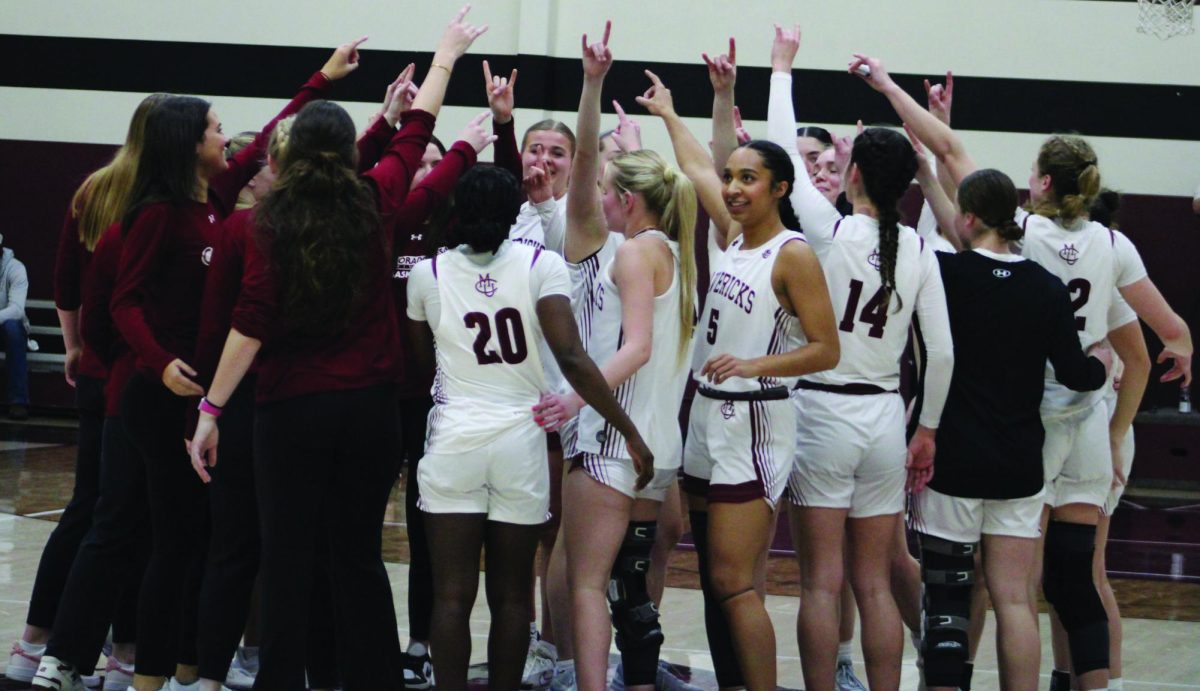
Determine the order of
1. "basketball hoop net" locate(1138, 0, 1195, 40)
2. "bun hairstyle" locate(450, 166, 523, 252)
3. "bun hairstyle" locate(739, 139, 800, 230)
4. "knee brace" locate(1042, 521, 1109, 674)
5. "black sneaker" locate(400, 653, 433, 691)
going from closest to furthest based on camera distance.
A: 1. "bun hairstyle" locate(450, 166, 523, 252)
2. "bun hairstyle" locate(739, 139, 800, 230)
3. "knee brace" locate(1042, 521, 1109, 674)
4. "black sneaker" locate(400, 653, 433, 691)
5. "basketball hoop net" locate(1138, 0, 1195, 40)

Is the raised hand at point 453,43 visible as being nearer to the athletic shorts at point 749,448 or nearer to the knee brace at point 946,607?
the athletic shorts at point 749,448

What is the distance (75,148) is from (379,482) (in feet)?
29.7

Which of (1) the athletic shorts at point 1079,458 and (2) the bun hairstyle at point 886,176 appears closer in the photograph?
(2) the bun hairstyle at point 886,176

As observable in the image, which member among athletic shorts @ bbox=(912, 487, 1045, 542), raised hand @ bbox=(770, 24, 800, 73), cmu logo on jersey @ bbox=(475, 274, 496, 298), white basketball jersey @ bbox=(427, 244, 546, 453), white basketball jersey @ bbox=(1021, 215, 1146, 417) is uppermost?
raised hand @ bbox=(770, 24, 800, 73)

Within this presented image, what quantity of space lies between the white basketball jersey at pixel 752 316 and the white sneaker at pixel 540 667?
1337 mm

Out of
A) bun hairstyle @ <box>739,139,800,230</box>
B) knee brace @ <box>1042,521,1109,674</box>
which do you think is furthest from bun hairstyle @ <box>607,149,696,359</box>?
knee brace @ <box>1042,521,1109,674</box>

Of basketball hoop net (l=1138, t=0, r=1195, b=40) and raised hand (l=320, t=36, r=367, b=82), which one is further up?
basketball hoop net (l=1138, t=0, r=1195, b=40)

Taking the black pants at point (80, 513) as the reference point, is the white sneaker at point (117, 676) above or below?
below

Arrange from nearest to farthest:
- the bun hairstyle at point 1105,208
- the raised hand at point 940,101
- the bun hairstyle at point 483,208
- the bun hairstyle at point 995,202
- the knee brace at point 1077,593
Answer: the bun hairstyle at point 483,208 < the bun hairstyle at point 995,202 < the knee brace at point 1077,593 < the bun hairstyle at point 1105,208 < the raised hand at point 940,101

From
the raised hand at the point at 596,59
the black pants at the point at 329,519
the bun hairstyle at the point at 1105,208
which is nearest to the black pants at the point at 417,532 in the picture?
the black pants at the point at 329,519

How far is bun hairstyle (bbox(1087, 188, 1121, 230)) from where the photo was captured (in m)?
5.00

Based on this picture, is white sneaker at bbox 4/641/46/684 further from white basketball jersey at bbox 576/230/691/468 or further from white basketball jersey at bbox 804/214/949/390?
white basketball jersey at bbox 804/214/949/390

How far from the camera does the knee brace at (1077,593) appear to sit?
4488 millimetres

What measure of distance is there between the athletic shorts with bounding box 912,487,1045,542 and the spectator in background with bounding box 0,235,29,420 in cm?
900
